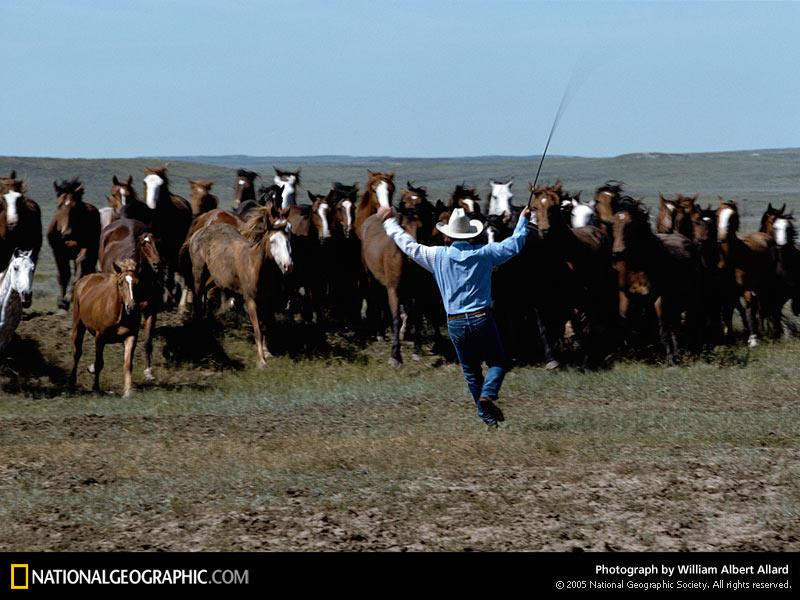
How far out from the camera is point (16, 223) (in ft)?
66.0

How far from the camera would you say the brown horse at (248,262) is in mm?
18891

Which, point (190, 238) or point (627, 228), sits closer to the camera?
point (627, 228)

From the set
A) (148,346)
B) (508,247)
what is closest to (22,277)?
(148,346)

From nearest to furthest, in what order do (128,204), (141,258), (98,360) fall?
(98,360) < (141,258) < (128,204)

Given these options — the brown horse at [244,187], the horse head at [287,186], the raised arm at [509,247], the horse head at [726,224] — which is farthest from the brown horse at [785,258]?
the raised arm at [509,247]

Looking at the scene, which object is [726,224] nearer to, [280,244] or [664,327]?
[664,327]

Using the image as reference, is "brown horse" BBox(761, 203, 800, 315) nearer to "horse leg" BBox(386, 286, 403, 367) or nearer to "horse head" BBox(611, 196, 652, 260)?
"horse head" BBox(611, 196, 652, 260)

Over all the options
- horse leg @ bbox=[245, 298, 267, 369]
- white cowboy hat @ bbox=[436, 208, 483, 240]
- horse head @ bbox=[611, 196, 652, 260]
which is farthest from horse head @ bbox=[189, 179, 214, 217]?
white cowboy hat @ bbox=[436, 208, 483, 240]

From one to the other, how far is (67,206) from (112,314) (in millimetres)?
5031

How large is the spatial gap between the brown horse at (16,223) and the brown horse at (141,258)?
4.15 ft

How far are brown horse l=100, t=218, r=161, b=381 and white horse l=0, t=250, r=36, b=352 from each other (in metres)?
1.15

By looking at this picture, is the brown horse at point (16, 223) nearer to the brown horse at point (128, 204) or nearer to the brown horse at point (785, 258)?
the brown horse at point (128, 204)

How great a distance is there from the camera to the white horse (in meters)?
16.6
